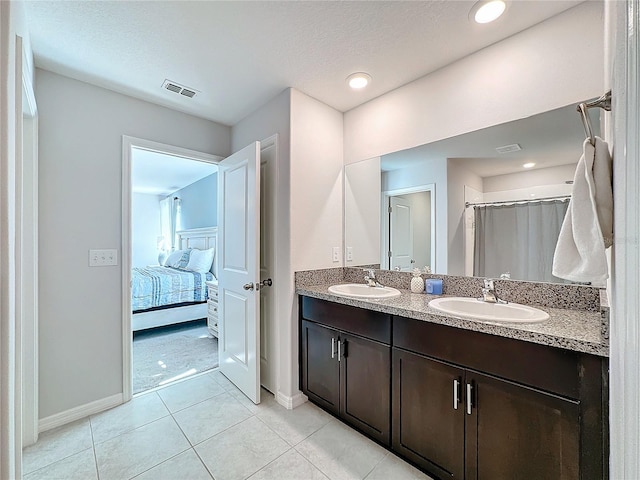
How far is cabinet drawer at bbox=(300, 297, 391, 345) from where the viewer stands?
64.9 inches

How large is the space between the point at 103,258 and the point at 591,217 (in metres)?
2.77

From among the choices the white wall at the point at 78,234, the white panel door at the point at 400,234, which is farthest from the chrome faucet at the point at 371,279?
the white wall at the point at 78,234

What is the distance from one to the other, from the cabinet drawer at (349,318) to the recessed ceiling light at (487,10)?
168 cm

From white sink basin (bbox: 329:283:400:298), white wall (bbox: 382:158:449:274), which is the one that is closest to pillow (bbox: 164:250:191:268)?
white sink basin (bbox: 329:283:400:298)

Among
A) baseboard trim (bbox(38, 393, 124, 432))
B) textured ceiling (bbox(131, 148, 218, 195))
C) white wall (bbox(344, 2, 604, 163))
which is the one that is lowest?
baseboard trim (bbox(38, 393, 124, 432))

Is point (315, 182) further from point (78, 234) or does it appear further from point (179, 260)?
point (179, 260)

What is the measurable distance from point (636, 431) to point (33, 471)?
2523 mm

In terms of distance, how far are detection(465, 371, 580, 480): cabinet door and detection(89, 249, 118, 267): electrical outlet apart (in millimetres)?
2509

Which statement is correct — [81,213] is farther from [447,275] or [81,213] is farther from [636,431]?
[636,431]

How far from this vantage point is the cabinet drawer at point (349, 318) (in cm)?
165

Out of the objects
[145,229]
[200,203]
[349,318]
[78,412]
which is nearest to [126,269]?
[78,412]

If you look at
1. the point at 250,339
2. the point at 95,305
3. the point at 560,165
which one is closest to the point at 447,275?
the point at 560,165

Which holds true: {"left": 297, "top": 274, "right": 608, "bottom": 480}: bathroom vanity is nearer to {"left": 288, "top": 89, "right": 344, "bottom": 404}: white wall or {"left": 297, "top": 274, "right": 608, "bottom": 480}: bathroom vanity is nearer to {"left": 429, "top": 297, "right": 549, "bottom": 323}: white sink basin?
{"left": 429, "top": 297, "right": 549, "bottom": 323}: white sink basin

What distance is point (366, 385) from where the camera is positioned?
5.71ft
